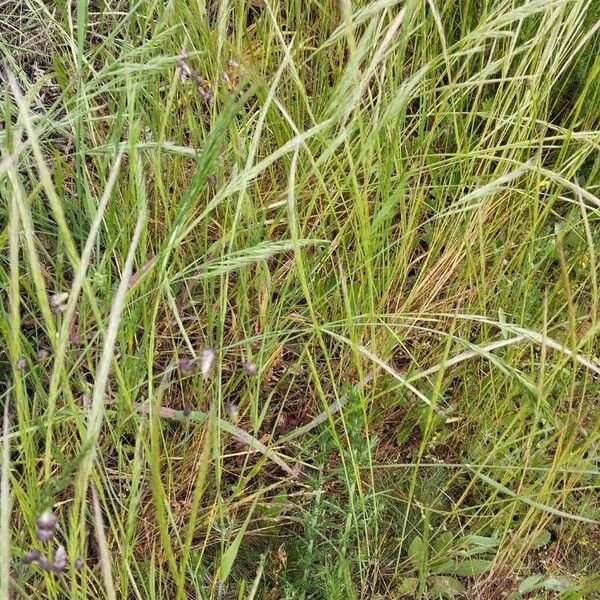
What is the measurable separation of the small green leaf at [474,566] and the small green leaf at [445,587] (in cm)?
2

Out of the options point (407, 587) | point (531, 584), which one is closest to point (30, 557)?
point (407, 587)

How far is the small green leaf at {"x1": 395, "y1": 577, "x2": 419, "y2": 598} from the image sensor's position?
3.23ft

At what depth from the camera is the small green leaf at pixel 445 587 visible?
1016 mm

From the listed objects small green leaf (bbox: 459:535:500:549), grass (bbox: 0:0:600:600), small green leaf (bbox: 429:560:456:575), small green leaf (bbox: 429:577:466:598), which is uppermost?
grass (bbox: 0:0:600:600)

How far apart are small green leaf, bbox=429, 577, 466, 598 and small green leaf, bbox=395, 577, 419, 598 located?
3 cm

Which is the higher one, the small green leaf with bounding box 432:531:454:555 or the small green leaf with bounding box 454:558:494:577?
the small green leaf with bounding box 432:531:454:555

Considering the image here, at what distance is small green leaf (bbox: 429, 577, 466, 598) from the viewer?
3.33 ft

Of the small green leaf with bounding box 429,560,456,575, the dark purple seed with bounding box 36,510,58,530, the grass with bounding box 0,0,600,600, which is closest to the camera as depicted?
the dark purple seed with bounding box 36,510,58,530

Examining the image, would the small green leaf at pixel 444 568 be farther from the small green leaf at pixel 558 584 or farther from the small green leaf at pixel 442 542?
the small green leaf at pixel 558 584

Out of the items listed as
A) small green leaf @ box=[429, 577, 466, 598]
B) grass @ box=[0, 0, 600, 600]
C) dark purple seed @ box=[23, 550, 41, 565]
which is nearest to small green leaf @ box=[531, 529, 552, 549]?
grass @ box=[0, 0, 600, 600]

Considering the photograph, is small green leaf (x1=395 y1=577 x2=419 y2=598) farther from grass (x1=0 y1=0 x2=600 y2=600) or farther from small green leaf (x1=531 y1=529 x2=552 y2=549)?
small green leaf (x1=531 y1=529 x2=552 y2=549)

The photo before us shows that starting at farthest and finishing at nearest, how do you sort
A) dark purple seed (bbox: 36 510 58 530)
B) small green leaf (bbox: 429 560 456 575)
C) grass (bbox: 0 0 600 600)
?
small green leaf (bbox: 429 560 456 575) → grass (bbox: 0 0 600 600) → dark purple seed (bbox: 36 510 58 530)

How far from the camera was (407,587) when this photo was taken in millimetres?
Answer: 985

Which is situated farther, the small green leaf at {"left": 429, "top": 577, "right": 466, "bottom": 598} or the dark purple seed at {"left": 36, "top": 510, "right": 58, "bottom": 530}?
the small green leaf at {"left": 429, "top": 577, "right": 466, "bottom": 598}
